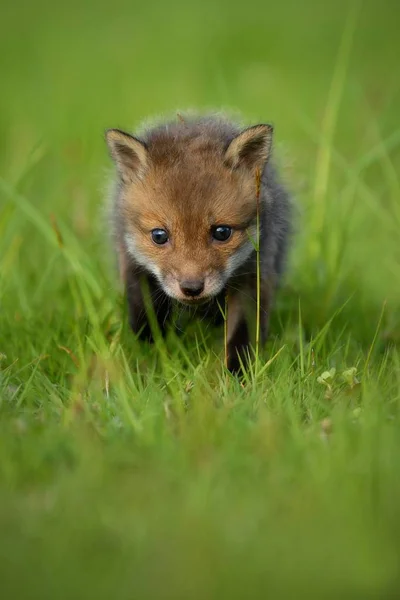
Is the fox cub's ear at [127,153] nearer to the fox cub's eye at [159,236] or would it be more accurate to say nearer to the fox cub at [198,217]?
the fox cub at [198,217]

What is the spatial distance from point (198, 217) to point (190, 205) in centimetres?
8

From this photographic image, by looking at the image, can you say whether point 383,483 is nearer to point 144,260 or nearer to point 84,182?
point 144,260

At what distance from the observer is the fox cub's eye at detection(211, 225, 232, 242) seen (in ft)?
17.3

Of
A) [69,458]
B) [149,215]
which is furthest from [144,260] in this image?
[69,458]

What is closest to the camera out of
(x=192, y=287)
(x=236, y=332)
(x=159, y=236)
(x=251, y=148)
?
(x=192, y=287)

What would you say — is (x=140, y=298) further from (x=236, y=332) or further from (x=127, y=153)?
(x=127, y=153)

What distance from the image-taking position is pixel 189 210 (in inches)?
205

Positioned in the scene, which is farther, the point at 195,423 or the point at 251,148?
the point at 251,148

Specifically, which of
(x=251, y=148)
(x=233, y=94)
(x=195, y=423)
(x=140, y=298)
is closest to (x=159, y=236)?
(x=140, y=298)

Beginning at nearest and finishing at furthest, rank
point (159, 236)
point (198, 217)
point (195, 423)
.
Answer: point (195, 423)
point (198, 217)
point (159, 236)

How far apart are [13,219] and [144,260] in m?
1.90

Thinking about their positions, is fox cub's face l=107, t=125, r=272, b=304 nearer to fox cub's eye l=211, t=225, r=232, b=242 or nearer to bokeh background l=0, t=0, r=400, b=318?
fox cub's eye l=211, t=225, r=232, b=242

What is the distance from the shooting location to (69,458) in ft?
13.2

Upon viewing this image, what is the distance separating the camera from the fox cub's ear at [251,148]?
17.7ft
